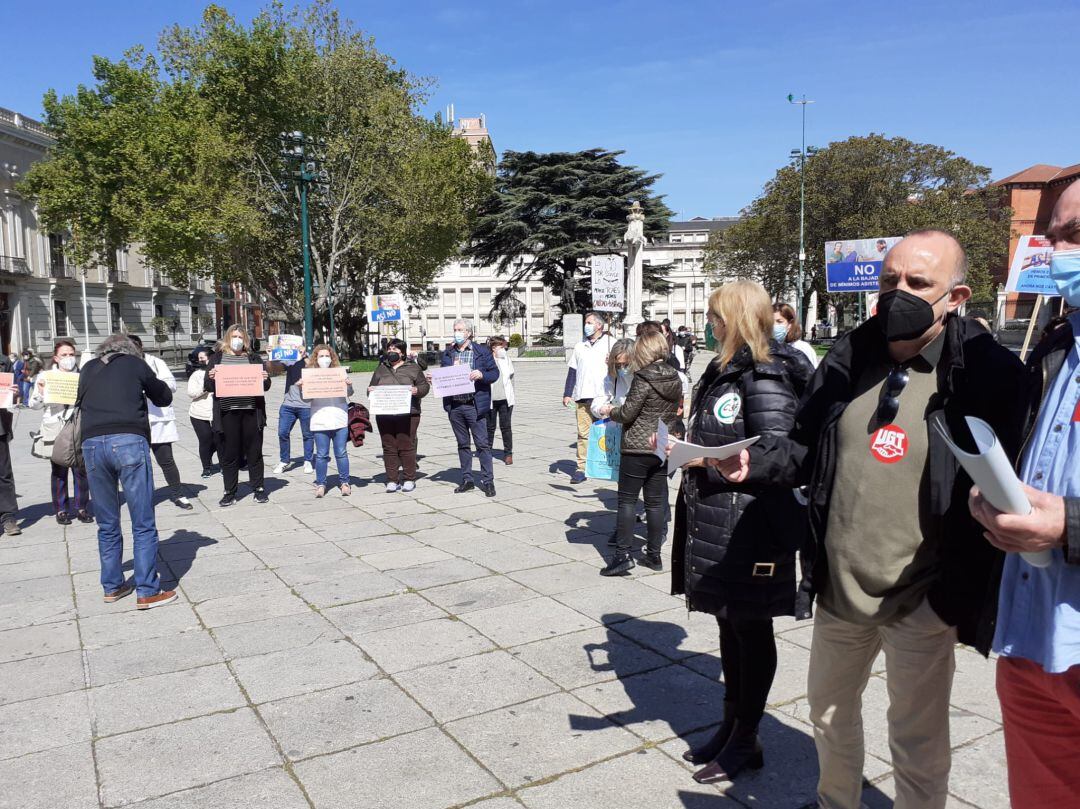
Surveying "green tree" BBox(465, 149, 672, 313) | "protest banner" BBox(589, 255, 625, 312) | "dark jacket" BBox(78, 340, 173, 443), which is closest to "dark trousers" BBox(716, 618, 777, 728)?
"dark jacket" BBox(78, 340, 173, 443)

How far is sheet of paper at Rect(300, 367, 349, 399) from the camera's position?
891cm

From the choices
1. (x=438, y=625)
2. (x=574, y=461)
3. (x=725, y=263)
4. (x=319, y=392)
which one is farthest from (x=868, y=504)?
(x=725, y=263)

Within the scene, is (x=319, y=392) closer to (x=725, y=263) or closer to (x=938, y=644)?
(x=938, y=644)

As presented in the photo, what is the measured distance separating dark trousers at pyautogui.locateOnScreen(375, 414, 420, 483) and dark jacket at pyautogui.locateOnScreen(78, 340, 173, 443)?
12.6 feet

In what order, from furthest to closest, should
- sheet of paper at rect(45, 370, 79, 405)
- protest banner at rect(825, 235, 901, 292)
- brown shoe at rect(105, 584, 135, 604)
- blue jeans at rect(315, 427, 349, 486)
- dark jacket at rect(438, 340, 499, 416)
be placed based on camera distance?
protest banner at rect(825, 235, 901, 292), dark jacket at rect(438, 340, 499, 416), blue jeans at rect(315, 427, 349, 486), sheet of paper at rect(45, 370, 79, 405), brown shoe at rect(105, 584, 135, 604)

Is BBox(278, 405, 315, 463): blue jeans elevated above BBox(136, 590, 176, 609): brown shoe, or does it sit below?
above

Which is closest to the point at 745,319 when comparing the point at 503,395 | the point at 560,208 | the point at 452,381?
the point at 452,381

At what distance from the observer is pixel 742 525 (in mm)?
3037

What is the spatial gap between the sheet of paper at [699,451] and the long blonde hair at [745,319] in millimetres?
526

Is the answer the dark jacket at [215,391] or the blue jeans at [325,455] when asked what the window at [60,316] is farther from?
the blue jeans at [325,455]

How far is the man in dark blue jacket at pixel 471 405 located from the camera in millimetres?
9117

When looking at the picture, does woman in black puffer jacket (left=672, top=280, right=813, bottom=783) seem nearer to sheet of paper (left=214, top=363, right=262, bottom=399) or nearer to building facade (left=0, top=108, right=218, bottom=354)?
sheet of paper (left=214, top=363, right=262, bottom=399)

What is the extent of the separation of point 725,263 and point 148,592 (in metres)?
48.5

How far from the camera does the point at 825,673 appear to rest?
2.54 m
